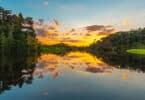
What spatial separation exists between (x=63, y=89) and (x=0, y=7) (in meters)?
86.1

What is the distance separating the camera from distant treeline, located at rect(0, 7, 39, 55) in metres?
84.5

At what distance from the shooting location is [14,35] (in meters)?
97.2

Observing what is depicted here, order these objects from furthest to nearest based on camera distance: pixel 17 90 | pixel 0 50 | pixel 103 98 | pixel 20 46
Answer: pixel 20 46 → pixel 0 50 → pixel 17 90 → pixel 103 98

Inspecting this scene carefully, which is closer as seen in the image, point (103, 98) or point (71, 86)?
point (103, 98)

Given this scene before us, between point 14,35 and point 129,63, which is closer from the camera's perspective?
point 129,63

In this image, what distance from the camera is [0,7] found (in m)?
103

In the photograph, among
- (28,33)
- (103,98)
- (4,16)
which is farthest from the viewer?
(28,33)

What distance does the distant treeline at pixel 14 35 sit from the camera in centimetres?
8446

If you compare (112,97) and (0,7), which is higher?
(0,7)

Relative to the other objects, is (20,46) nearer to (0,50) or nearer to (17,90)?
(0,50)

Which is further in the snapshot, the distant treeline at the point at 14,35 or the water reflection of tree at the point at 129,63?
the distant treeline at the point at 14,35

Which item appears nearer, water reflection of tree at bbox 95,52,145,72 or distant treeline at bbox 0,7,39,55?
water reflection of tree at bbox 95,52,145,72

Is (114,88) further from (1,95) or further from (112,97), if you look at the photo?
(1,95)

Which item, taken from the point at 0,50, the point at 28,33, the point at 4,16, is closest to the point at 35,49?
the point at 28,33
